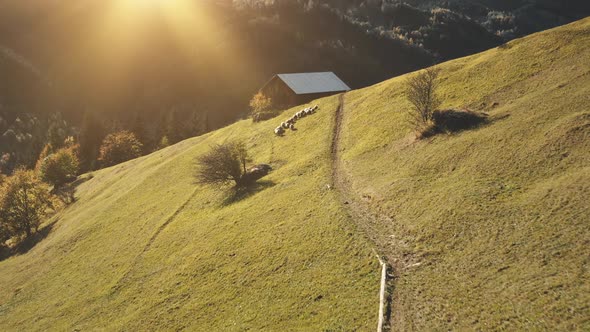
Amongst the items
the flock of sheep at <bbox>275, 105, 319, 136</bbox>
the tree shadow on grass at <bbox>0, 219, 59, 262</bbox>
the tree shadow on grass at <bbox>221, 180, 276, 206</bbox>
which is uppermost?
the flock of sheep at <bbox>275, 105, 319, 136</bbox>

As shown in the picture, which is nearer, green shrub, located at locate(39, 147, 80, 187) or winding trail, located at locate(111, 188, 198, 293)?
winding trail, located at locate(111, 188, 198, 293)

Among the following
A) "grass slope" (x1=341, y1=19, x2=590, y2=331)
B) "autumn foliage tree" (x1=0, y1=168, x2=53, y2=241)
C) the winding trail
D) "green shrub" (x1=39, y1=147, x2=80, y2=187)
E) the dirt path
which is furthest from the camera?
"green shrub" (x1=39, y1=147, x2=80, y2=187)

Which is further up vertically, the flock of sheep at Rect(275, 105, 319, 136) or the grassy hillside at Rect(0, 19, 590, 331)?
the flock of sheep at Rect(275, 105, 319, 136)

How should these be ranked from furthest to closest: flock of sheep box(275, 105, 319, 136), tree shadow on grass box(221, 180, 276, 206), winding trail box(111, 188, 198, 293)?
1. flock of sheep box(275, 105, 319, 136)
2. tree shadow on grass box(221, 180, 276, 206)
3. winding trail box(111, 188, 198, 293)

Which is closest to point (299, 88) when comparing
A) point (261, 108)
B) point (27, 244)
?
point (261, 108)

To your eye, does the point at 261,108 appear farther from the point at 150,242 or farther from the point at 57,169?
the point at 57,169

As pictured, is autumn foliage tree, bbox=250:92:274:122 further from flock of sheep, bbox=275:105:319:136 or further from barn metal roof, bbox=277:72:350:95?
flock of sheep, bbox=275:105:319:136

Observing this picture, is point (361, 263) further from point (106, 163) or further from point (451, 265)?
point (106, 163)

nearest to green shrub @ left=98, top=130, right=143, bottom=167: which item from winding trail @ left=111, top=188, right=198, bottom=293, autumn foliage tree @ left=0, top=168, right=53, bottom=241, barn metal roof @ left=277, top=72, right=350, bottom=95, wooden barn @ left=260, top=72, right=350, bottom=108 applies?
autumn foliage tree @ left=0, top=168, right=53, bottom=241
